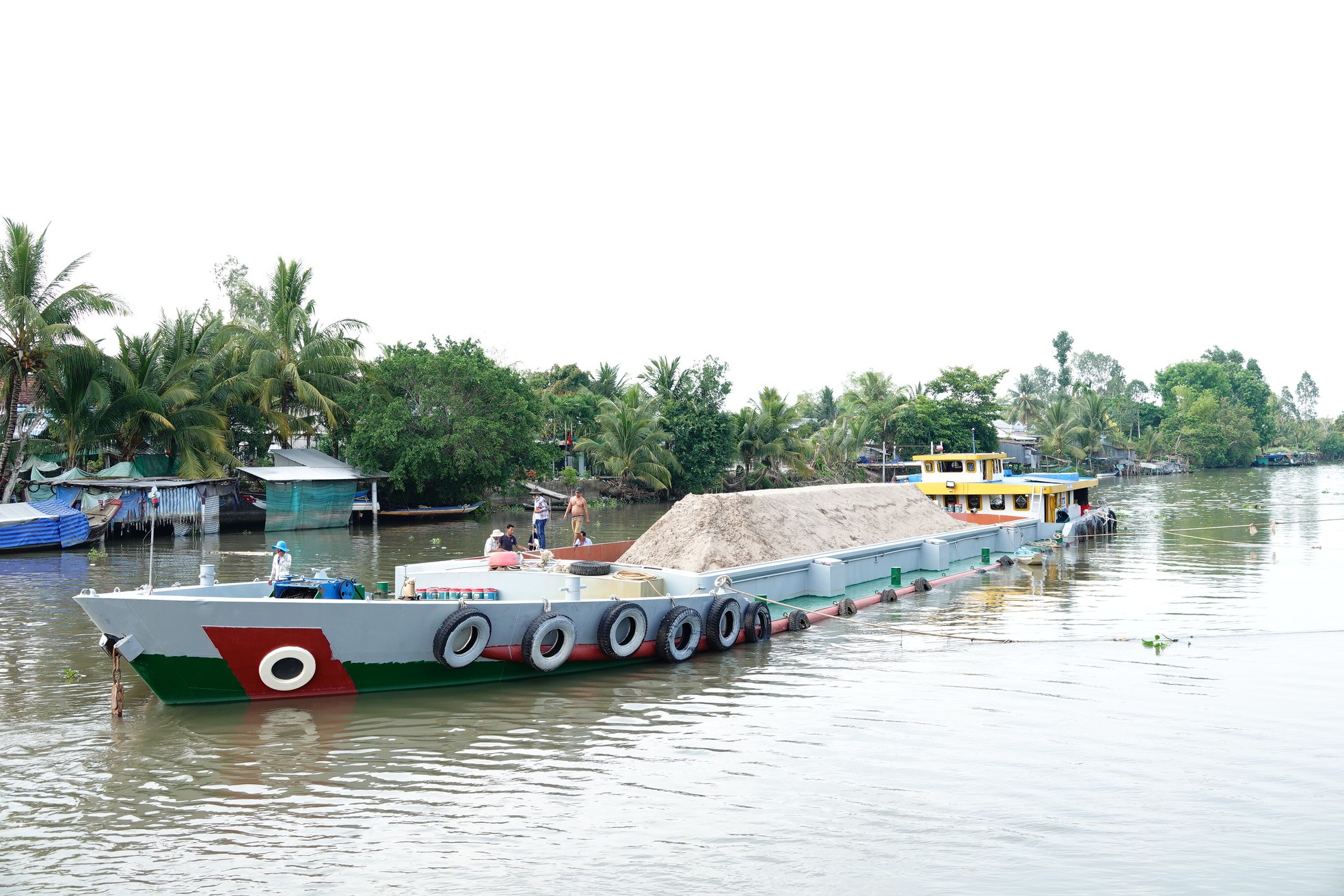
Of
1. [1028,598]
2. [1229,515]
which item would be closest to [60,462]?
[1028,598]

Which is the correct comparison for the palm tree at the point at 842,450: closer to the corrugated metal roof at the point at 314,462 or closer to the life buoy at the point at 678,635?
the corrugated metal roof at the point at 314,462

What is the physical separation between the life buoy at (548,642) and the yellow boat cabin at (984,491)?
17.8 metres

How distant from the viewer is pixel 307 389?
Answer: 3441 centimetres

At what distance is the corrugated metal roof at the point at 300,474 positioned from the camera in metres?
31.4

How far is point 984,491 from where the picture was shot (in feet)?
88.1

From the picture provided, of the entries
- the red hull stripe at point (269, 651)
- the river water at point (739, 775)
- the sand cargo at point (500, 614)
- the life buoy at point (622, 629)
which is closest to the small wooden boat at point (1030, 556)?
the sand cargo at point (500, 614)

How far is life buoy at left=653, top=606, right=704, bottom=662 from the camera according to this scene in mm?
11891

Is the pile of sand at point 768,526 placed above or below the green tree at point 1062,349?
below

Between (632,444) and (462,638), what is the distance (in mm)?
35667

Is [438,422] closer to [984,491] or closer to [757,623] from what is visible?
[984,491]

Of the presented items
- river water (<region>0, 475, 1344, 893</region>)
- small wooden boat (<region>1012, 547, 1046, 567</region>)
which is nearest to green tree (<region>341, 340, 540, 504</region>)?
small wooden boat (<region>1012, 547, 1046, 567</region>)

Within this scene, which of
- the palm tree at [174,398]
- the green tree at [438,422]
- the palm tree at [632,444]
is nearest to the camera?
the palm tree at [174,398]

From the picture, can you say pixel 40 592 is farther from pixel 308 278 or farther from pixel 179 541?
pixel 308 278

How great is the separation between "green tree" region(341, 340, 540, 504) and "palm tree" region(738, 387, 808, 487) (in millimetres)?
17539
